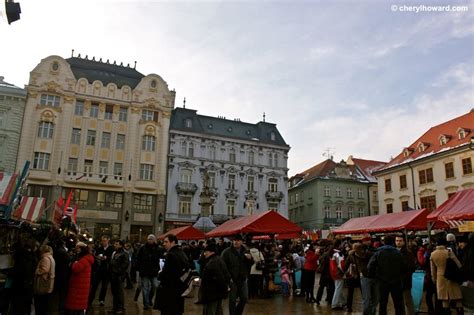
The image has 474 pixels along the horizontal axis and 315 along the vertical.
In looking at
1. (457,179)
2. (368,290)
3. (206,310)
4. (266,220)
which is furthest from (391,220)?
(457,179)

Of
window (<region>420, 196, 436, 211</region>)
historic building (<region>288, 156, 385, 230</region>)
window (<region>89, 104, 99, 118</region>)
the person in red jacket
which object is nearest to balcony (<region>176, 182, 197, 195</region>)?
window (<region>89, 104, 99, 118</region>)

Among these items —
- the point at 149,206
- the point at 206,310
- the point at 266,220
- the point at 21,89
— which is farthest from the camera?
the point at 149,206

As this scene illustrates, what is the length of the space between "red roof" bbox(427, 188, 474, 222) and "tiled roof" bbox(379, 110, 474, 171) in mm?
23671

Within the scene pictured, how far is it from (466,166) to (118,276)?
106 feet

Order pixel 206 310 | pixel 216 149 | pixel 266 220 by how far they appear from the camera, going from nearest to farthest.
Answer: pixel 206 310
pixel 266 220
pixel 216 149

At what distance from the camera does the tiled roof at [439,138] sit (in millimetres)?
35156

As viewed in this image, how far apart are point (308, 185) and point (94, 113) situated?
29279 millimetres

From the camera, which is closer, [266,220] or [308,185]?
[266,220]

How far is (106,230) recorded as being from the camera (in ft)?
122

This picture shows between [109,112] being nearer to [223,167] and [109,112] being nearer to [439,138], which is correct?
[223,167]

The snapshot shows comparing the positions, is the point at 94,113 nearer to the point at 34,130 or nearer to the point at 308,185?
the point at 34,130

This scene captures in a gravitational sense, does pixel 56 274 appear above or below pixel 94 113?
below

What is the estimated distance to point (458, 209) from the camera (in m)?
12.4

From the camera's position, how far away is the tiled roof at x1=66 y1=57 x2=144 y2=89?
4056 cm
